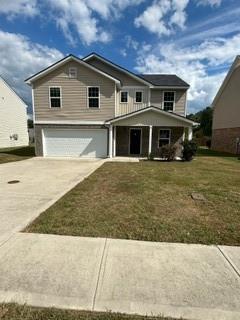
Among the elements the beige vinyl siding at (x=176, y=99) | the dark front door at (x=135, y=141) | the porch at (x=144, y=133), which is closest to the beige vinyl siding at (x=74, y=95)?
the porch at (x=144, y=133)

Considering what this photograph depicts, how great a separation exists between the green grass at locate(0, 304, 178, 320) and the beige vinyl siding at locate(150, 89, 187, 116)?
16747mm

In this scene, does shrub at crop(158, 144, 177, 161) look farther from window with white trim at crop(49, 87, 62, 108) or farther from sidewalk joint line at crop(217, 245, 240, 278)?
sidewalk joint line at crop(217, 245, 240, 278)

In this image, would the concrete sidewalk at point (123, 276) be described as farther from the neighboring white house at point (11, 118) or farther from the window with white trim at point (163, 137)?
the neighboring white house at point (11, 118)

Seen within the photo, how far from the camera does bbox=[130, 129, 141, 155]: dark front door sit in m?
17.6

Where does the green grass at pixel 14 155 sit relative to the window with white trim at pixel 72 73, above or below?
below

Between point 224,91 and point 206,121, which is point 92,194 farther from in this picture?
point 206,121

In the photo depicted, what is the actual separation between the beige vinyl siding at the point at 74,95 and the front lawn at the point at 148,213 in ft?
29.5

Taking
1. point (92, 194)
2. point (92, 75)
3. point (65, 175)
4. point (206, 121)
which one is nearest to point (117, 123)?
point (92, 75)

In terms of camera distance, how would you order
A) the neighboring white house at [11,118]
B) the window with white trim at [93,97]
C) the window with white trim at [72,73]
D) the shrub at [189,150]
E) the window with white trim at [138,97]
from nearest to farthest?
the shrub at [189,150], the window with white trim at [72,73], the window with white trim at [93,97], the window with white trim at [138,97], the neighboring white house at [11,118]

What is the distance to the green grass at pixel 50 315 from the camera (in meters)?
2.19

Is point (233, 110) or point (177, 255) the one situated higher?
point (233, 110)

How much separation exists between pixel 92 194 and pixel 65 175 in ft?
11.2

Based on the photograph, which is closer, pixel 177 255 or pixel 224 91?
pixel 177 255

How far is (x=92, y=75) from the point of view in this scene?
611 inches
